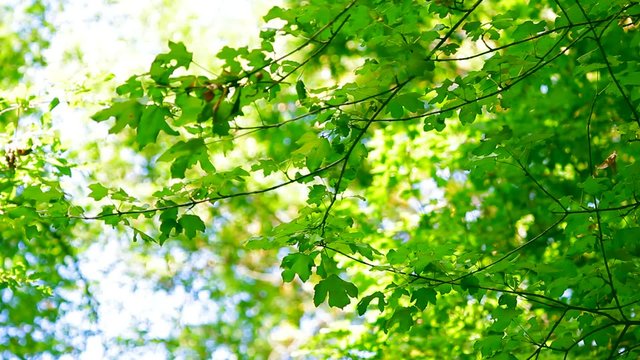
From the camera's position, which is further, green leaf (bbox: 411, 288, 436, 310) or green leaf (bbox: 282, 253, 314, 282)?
green leaf (bbox: 411, 288, 436, 310)

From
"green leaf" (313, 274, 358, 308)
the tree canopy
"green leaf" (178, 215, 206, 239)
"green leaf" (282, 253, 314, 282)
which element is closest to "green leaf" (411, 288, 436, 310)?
the tree canopy

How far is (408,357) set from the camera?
3627 millimetres

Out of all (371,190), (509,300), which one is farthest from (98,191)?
(371,190)

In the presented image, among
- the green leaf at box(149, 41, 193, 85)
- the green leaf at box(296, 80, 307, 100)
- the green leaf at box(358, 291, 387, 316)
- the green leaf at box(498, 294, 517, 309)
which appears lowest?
the green leaf at box(498, 294, 517, 309)

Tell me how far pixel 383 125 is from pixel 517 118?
2.85 ft

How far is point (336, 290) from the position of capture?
1.79 m

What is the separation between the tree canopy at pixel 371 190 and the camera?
172 cm

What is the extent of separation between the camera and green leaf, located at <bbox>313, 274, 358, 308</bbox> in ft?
5.83

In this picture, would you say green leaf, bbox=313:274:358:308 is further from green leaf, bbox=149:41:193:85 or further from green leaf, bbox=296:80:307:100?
green leaf, bbox=149:41:193:85

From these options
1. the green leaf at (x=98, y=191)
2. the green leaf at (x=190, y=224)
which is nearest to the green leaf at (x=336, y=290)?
the green leaf at (x=190, y=224)

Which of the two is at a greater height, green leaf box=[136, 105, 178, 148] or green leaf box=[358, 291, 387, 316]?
green leaf box=[136, 105, 178, 148]

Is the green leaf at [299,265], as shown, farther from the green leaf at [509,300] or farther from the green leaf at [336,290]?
the green leaf at [509,300]

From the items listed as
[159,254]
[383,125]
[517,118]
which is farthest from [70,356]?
[517,118]

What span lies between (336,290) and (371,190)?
2604mm
